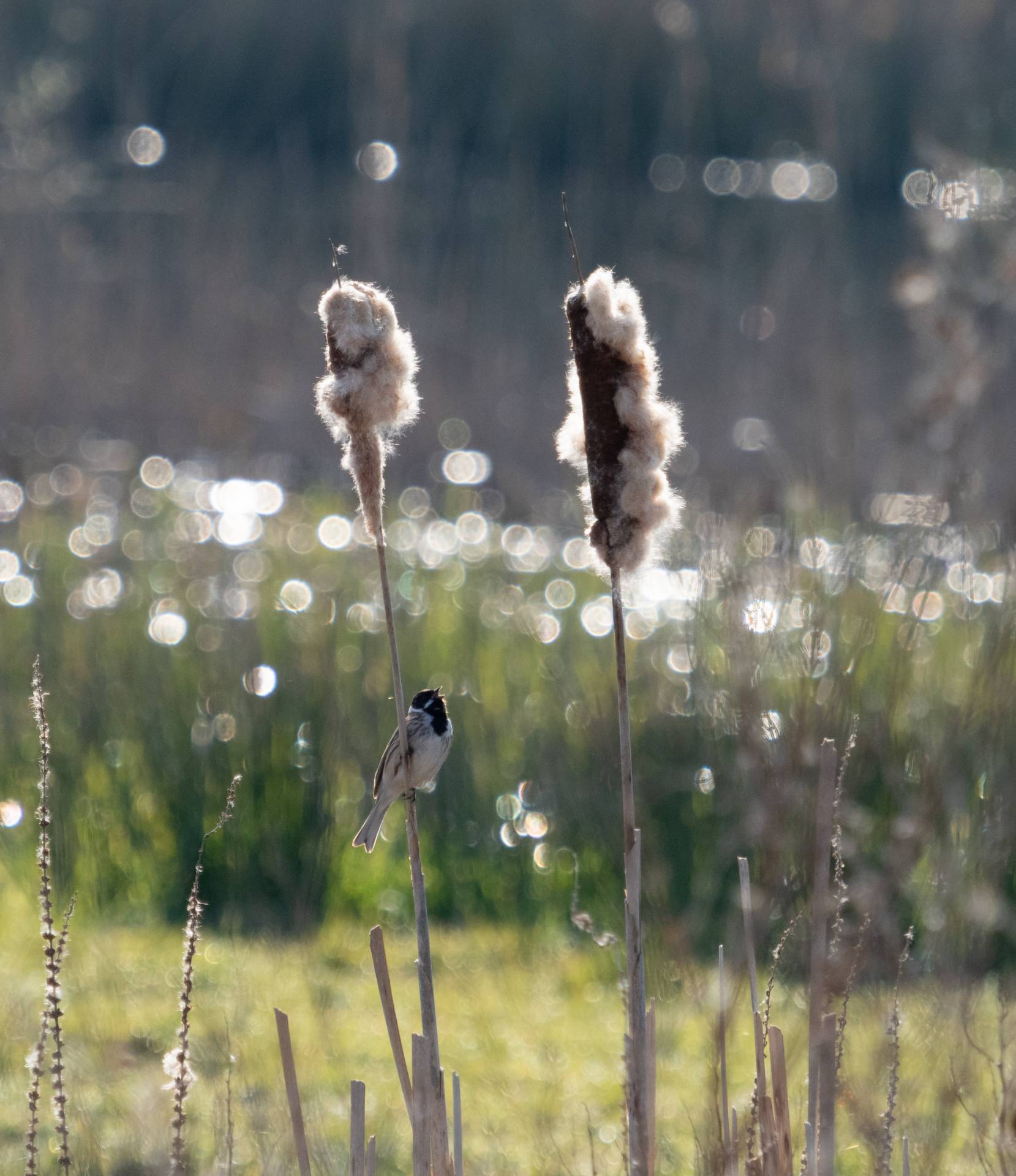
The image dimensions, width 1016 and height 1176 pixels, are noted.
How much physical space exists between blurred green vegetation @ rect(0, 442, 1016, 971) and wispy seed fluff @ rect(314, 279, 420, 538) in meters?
0.94

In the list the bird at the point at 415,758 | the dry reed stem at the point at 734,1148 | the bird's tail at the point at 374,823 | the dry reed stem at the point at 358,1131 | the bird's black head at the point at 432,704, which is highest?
the bird's black head at the point at 432,704

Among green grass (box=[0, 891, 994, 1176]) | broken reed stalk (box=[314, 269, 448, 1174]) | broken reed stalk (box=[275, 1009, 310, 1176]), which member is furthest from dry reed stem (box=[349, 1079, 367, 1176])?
green grass (box=[0, 891, 994, 1176])

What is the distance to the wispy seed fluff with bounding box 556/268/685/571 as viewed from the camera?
1.58 meters

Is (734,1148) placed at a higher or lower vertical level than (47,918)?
lower

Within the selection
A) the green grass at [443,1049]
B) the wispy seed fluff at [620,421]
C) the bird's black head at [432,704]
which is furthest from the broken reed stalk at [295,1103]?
the bird's black head at [432,704]

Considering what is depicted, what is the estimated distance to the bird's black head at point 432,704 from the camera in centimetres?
248

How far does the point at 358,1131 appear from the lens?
5.67 feet

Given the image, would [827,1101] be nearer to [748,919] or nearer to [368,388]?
[748,919]

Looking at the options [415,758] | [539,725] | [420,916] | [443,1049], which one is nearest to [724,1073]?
[420,916]

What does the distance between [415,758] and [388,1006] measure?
0.53m

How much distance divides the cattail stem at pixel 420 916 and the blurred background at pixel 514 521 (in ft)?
1.24

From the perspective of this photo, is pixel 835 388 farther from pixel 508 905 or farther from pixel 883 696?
pixel 508 905

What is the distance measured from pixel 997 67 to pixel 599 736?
5851 millimetres

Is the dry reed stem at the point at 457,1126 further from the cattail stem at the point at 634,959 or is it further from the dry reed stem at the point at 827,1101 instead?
the dry reed stem at the point at 827,1101
